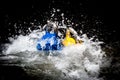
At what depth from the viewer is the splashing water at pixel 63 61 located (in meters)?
5.33

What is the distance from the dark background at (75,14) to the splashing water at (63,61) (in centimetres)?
61

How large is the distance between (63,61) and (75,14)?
15.8 ft

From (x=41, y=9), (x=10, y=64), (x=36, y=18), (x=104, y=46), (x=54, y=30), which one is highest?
(x=41, y=9)

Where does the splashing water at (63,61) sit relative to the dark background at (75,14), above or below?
below

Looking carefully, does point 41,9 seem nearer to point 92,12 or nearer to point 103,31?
point 92,12

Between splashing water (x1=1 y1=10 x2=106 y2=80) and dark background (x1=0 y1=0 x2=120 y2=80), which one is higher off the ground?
dark background (x1=0 y1=0 x2=120 y2=80)

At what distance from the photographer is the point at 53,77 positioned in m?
5.21

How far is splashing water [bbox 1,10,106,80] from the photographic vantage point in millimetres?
5332

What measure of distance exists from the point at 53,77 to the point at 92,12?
5.72m

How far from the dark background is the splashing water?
23.9 inches

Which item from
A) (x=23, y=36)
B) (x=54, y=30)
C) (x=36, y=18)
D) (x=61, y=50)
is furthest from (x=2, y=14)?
(x=61, y=50)

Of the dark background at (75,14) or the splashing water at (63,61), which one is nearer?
the splashing water at (63,61)

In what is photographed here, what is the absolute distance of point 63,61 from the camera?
5.90m

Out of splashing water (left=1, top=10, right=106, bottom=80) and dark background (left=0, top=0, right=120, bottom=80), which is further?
dark background (left=0, top=0, right=120, bottom=80)
